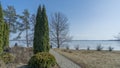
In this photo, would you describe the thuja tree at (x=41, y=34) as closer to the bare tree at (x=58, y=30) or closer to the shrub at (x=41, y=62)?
the shrub at (x=41, y=62)

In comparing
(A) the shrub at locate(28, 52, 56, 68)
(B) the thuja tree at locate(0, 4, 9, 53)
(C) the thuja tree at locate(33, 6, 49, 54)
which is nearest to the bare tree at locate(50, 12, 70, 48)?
(B) the thuja tree at locate(0, 4, 9, 53)

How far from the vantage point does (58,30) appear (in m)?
34.5

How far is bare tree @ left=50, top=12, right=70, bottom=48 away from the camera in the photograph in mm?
34594

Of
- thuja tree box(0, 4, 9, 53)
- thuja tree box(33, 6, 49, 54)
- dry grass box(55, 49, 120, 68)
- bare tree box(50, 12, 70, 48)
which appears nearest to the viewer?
dry grass box(55, 49, 120, 68)

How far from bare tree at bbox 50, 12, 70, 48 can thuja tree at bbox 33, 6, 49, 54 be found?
70.5 ft

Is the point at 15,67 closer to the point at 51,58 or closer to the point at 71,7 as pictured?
the point at 51,58

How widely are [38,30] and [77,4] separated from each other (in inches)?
317

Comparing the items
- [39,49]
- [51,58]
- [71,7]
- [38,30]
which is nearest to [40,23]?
[38,30]

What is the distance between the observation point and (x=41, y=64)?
9.03 m

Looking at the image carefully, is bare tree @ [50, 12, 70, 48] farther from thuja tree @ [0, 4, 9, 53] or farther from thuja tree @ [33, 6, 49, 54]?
thuja tree @ [33, 6, 49, 54]

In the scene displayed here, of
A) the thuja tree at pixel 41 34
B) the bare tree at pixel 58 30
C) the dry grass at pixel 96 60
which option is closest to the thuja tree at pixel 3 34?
the thuja tree at pixel 41 34

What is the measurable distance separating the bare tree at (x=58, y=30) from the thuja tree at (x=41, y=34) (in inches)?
Answer: 846

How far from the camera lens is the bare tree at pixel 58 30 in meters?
34.6

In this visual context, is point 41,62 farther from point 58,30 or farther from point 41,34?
point 58,30
